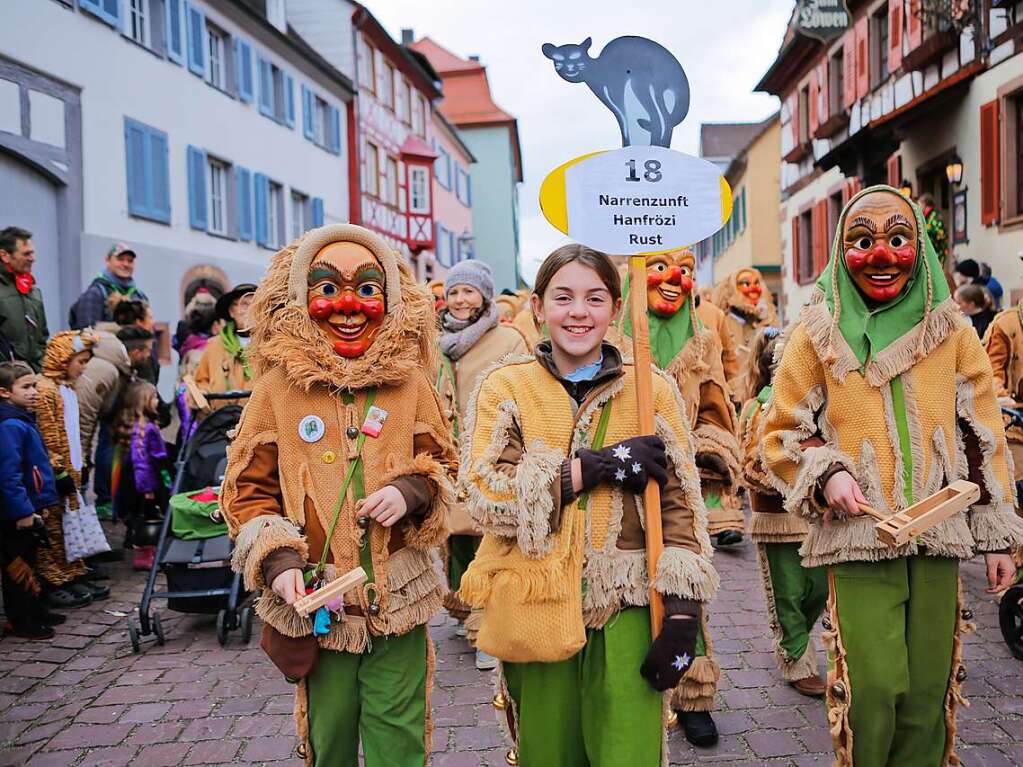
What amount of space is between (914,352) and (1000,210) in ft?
39.4

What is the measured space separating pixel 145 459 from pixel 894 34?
1570cm

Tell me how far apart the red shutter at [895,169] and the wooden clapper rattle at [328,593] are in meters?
16.8

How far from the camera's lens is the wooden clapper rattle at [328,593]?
2.47m

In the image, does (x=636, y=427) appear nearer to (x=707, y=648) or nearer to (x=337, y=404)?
(x=337, y=404)

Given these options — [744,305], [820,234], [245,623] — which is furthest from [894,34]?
[245,623]

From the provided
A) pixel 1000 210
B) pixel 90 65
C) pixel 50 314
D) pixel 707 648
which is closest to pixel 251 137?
pixel 90 65

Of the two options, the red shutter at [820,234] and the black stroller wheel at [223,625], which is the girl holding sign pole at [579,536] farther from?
the red shutter at [820,234]

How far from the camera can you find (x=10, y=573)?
539 cm

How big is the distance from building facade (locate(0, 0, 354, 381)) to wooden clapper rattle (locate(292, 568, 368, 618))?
35.1ft

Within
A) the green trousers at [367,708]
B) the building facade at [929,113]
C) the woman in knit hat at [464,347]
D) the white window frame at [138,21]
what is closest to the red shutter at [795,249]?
the building facade at [929,113]

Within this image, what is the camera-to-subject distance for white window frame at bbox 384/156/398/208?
28297 mm

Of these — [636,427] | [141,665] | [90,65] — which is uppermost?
[90,65]

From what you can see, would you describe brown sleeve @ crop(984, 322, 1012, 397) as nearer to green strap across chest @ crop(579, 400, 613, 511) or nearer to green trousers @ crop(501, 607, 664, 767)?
green strap across chest @ crop(579, 400, 613, 511)

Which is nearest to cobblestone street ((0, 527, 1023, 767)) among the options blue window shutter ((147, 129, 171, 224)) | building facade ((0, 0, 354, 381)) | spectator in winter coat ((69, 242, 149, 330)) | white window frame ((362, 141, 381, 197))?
spectator in winter coat ((69, 242, 149, 330))
